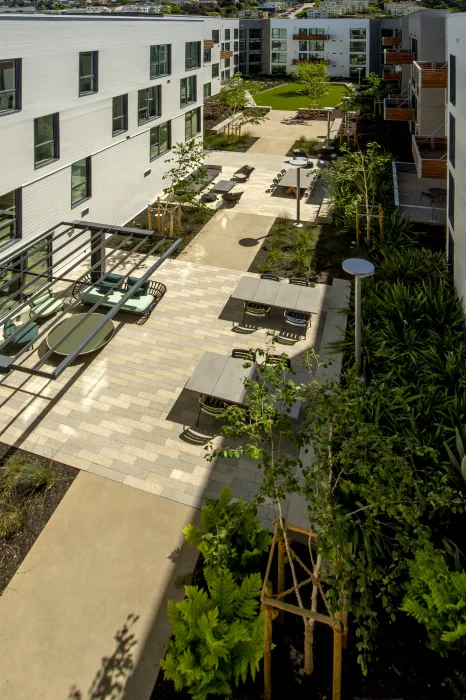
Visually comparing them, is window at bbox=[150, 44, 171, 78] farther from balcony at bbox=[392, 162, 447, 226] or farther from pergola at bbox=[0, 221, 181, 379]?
balcony at bbox=[392, 162, 447, 226]

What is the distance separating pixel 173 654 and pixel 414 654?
377 centimetres

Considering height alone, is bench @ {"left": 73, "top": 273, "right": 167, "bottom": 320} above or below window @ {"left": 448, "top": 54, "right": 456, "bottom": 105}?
below

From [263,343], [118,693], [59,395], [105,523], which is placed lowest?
[118,693]

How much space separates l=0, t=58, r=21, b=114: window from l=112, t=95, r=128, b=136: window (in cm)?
646

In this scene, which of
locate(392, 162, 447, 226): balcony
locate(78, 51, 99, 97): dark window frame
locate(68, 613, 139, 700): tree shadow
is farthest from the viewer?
locate(392, 162, 447, 226): balcony

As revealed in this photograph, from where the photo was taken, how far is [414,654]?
711 cm

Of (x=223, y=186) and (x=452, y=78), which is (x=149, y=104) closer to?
(x=223, y=186)

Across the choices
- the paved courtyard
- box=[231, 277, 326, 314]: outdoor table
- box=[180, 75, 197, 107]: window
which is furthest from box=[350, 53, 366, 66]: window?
box=[231, 277, 326, 314]: outdoor table

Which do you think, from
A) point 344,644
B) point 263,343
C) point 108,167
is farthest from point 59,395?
point 108,167

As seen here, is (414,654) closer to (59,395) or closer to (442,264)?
(59,395)

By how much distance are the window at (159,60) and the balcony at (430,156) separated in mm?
14318

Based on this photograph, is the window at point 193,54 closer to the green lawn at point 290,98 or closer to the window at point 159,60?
the window at point 159,60

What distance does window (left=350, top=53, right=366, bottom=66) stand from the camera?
7407 centimetres

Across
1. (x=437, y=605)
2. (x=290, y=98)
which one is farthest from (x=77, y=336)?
(x=290, y=98)
